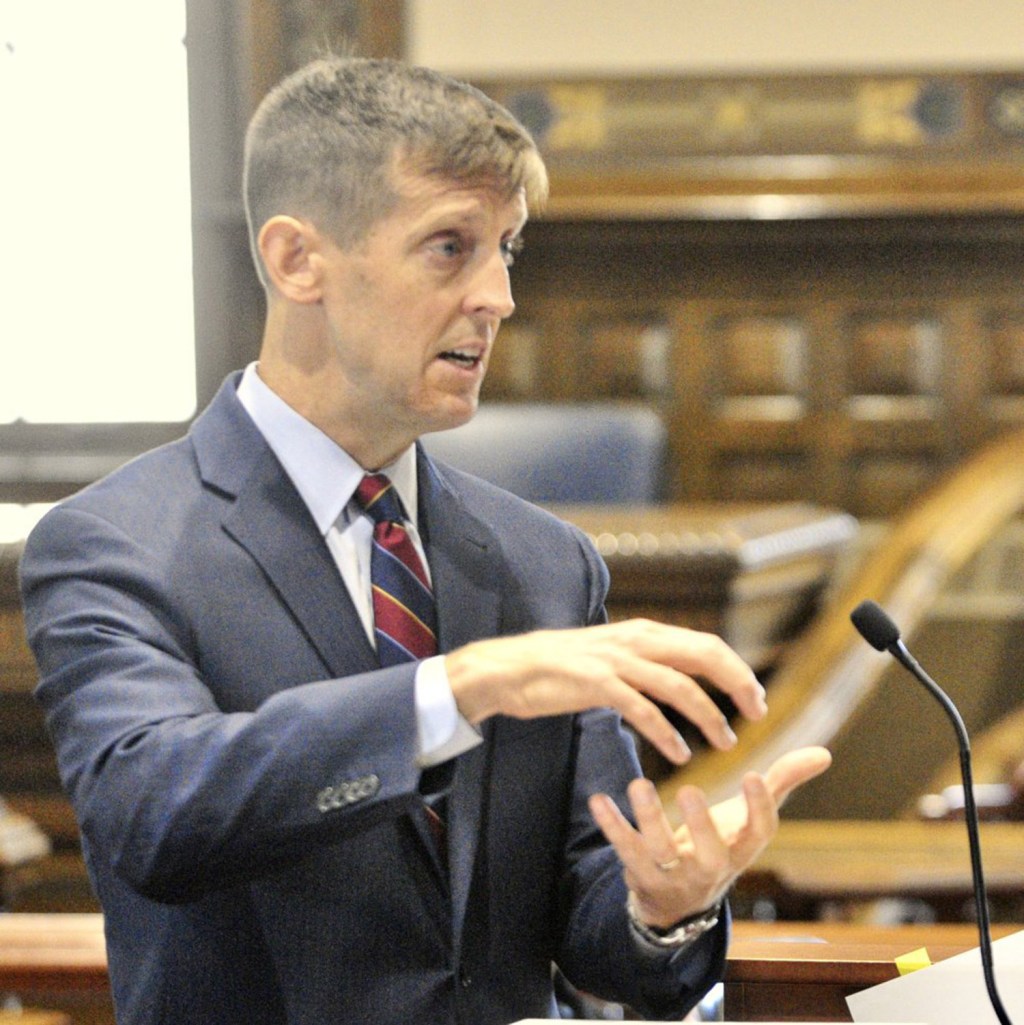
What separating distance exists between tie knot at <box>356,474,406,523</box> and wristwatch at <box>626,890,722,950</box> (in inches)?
15.5

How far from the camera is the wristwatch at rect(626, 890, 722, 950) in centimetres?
138

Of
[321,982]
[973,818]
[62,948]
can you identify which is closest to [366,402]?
[321,982]

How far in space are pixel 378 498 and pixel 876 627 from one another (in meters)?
0.46

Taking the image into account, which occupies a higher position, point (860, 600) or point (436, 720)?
point (436, 720)

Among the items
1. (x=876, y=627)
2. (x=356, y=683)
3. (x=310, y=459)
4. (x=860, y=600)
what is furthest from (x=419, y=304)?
(x=860, y=600)

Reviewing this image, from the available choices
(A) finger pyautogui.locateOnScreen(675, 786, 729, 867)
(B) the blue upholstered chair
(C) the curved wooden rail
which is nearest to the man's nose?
(A) finger pyautogui.locateOnScreen(675, 786, 729, 867)

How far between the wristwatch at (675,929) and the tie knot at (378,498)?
0.39 meters

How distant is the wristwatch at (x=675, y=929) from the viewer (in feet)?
4.53

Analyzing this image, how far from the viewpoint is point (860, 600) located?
3348mm

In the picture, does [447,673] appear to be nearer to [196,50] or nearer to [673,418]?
[673,418]

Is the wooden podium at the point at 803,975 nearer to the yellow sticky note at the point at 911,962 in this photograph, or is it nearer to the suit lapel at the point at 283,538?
the yellow sticky note at the point at 911,962

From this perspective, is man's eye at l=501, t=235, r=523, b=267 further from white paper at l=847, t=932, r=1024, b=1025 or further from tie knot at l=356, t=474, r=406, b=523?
white paper at l=847, t=932, r=1024, b=1025

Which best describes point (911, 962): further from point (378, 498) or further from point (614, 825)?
point (378, 498)

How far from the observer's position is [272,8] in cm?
526
